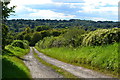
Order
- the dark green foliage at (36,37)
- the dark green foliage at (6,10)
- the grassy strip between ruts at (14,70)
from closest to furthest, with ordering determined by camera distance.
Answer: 1. the grassy strip between ruts at (14,70)
2. the dark green foliage at (6,10)
3. the dark green foliage at (36,37)

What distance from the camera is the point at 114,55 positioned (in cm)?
1912

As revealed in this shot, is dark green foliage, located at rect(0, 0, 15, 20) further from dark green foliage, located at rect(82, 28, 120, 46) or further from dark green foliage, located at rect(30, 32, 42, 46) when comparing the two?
dark green foliage, located at rect(30, 32, 42, 46)

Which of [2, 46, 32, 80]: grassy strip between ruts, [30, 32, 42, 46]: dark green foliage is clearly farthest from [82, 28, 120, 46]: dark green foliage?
[30, 32, 42, 46]: dark green foliage

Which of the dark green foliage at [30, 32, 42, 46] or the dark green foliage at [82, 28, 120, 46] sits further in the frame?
the dark green foliage at [30, 32, 42, 46]

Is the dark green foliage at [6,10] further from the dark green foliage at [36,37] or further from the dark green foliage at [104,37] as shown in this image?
the dark green foliage at [36,37]

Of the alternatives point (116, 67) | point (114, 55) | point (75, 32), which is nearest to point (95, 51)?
point (114, 55)

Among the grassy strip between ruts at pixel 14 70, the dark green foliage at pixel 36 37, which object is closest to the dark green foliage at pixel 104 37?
the grassy strip between ruts at pixel 14 70

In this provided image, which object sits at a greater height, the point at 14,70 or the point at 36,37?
Answer: the point at 14,70

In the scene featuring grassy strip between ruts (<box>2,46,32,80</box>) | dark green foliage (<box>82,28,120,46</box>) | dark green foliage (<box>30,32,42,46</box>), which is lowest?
dark green foliage (<box>30,32,42,46</box>)

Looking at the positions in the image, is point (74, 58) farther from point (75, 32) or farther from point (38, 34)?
point (38, 34)

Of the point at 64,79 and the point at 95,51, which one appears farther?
the point at 95,51

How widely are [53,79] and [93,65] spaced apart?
7.14 metres

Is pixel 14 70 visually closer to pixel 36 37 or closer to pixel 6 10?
pixel 6 10

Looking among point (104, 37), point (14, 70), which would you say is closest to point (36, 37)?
point (104, 37)
